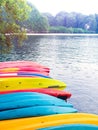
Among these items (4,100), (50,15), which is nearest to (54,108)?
Result: (4,100)

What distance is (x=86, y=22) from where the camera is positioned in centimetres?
16725

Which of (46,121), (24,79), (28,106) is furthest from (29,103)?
(24,79)

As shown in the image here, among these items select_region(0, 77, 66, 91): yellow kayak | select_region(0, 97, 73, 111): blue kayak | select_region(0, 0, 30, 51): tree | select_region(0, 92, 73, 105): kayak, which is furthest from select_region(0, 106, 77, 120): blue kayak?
select_region(0, 0, 30, 51): tree

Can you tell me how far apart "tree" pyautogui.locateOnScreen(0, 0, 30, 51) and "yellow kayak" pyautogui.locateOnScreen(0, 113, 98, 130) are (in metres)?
5.84

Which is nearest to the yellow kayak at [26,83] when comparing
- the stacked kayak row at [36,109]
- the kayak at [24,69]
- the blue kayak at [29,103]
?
the stacked kayak row at [36,109]

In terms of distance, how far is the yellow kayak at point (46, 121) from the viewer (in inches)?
344

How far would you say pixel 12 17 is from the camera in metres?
14.5

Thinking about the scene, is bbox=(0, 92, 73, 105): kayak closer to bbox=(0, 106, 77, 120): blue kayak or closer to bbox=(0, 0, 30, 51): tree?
bbox=(0, 106, 77, 120): blue kayak

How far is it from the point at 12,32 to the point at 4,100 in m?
4.94

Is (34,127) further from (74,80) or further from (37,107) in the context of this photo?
(74,80)

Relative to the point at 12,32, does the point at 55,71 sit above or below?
below

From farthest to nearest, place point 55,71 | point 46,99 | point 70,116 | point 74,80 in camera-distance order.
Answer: point 55,71 → point 74,80 → point 46,99 → point 70,116

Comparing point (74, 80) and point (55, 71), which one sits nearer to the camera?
point (74, 80)

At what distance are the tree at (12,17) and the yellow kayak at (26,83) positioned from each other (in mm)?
2055
